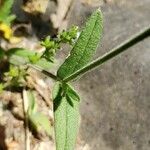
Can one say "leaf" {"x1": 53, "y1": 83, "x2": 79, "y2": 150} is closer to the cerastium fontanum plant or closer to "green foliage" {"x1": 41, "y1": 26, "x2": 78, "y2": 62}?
the cerastium fontanum plant

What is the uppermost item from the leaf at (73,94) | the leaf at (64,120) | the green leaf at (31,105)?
the green leaf at (31,105)

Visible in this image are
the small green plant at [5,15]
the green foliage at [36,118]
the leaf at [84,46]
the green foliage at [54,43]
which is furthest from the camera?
the green foliage at [36,118]

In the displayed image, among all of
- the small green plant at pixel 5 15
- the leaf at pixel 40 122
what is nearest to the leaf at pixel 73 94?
the small green plant at pixel 5 15

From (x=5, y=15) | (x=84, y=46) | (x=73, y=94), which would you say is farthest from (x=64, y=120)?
(x=5, y=15)

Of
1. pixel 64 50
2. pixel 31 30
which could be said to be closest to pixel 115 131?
pixel 64 50

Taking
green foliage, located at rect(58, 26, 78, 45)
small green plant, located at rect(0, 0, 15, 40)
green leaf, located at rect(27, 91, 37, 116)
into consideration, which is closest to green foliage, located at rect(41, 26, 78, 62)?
green foliage, located at rect(58, 26, 78, 45)

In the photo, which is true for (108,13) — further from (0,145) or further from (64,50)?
(0,145)

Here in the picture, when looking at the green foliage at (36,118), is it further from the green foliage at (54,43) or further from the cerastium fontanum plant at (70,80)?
the cerastium fontanum plant at (70,80)
